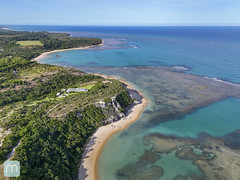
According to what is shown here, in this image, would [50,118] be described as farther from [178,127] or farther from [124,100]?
[178,127]

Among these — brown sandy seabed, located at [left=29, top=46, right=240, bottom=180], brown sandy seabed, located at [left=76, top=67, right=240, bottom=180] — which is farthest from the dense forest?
brown sandy seabed, located at [left=76, top=67, right=240, bottom=180]

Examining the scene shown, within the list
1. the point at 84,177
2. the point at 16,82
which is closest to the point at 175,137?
the point at 84,177

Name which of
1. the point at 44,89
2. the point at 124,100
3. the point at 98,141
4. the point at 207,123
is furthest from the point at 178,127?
the point at 44,89

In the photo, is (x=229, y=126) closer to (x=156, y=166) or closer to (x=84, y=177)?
(x=156, y=166)

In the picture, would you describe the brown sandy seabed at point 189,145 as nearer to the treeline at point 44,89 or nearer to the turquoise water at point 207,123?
the turquoise water at point 207,123

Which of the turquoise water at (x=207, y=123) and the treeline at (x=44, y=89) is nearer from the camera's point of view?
the turquoise water at (x=207, y=123)

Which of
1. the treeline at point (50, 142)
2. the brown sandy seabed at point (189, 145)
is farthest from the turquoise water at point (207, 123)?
the treeline at point (50, 142)

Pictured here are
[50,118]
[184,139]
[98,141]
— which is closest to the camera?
[98,141]
